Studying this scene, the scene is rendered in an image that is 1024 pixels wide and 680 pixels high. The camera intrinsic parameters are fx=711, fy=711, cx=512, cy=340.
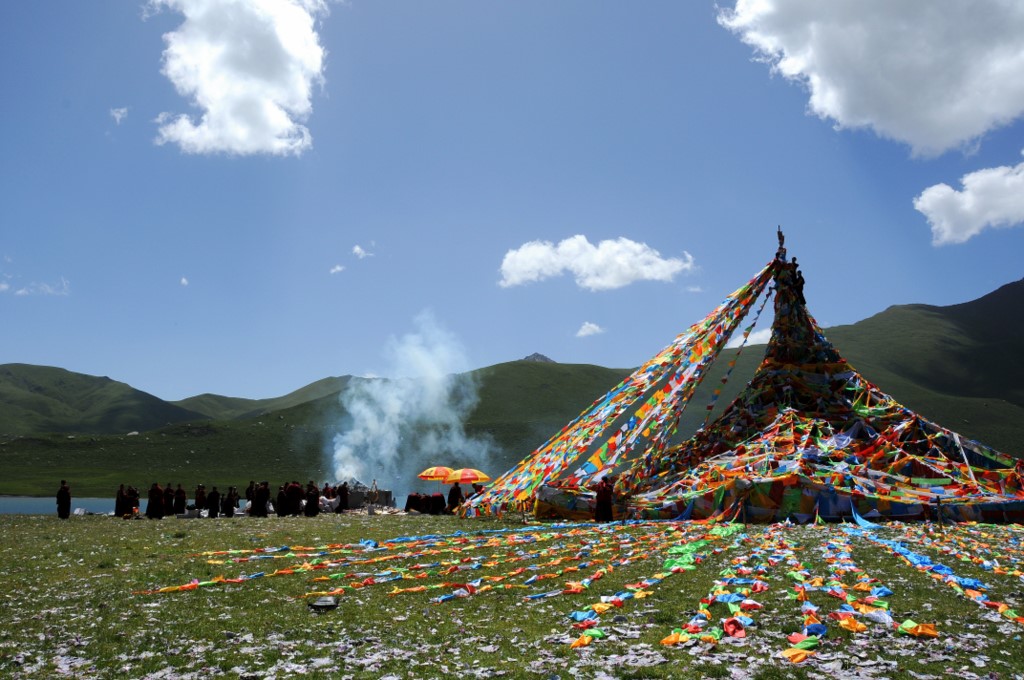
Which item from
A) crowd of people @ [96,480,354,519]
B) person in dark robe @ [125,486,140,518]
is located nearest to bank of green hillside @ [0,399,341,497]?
crowd of people @ [96,480,354,519]

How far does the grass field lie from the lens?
28.2ft

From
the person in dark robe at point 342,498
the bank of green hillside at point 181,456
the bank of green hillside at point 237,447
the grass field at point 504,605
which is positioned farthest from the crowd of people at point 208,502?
the bank of green hillside at point 237,447

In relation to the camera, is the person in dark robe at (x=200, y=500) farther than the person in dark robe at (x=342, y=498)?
No

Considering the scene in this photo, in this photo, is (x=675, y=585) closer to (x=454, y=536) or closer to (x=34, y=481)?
(x=454, y=536)

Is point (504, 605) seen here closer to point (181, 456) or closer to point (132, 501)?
point (132, 501)

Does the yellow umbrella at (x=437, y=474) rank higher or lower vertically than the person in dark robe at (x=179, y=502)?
higher

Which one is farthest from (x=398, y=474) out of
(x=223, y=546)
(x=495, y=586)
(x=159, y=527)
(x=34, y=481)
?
(x=495, y=586)

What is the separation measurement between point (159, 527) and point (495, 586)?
762 inches

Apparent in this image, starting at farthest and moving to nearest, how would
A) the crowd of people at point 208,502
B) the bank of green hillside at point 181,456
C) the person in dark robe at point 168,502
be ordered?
the bank of green hillside at point 181,456 < the person in dark robe at point 168,502 < the crowd of people at point 208,502

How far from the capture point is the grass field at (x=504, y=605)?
8586mm

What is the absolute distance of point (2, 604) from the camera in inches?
483

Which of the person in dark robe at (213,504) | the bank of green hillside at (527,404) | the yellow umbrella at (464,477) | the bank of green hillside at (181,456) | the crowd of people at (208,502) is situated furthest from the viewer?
the bank of green hillside at (527,404)

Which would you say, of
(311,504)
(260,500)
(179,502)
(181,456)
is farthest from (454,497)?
(181,456)

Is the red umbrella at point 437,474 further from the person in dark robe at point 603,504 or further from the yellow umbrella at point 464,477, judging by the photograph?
the person in dark robe at point 603,504
